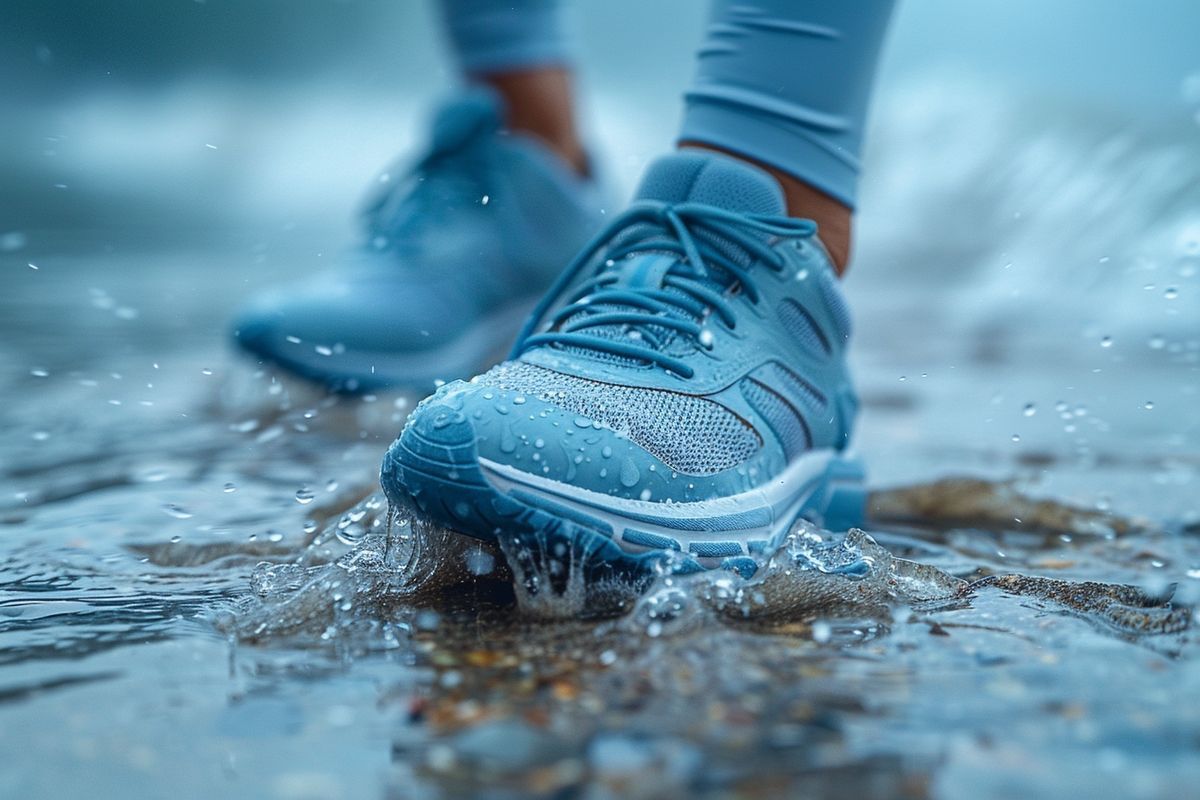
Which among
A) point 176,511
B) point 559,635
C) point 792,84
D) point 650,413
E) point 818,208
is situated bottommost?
point 176,511

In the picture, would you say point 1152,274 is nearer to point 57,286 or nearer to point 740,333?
point 740,333

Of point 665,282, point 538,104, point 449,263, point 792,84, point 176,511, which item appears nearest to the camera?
point 665,282

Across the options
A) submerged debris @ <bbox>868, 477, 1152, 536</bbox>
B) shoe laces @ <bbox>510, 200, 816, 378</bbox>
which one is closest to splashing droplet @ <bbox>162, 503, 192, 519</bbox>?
shoe laces @ <bbox>510, 200, 816, 378</bbox>

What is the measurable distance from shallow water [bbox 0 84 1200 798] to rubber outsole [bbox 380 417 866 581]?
4cm

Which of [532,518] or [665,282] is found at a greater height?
[665,282]

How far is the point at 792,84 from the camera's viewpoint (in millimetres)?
1212

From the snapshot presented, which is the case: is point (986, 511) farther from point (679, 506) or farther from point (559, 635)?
point (559, 635)

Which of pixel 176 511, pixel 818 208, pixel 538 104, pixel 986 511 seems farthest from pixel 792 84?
pixel 538 104

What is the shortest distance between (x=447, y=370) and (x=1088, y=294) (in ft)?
9.53

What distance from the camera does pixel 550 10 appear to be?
7.15 ft

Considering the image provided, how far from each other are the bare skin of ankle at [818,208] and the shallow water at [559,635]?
13.4 inches

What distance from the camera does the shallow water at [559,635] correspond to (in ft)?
2.04

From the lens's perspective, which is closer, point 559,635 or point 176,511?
point 559,635

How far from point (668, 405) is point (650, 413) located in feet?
0.09
